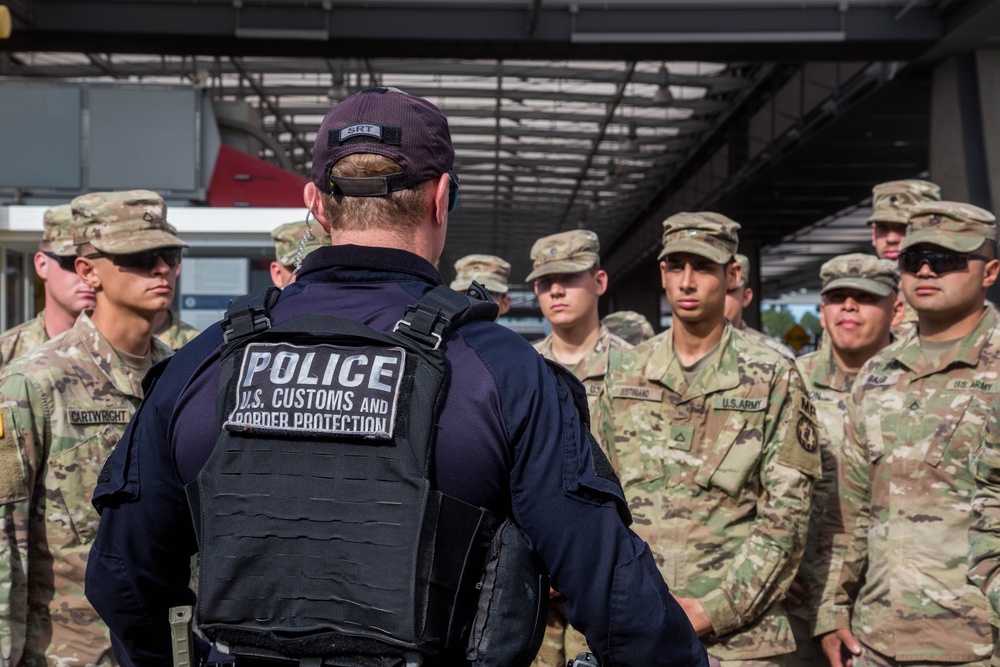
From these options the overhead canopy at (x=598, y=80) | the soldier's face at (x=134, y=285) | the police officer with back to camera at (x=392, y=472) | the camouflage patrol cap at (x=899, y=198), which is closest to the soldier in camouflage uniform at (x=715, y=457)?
the soldier's face at (x=134, y=285)

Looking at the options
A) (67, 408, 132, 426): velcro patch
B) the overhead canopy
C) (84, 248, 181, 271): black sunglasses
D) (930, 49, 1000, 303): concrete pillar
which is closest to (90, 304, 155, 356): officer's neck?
(84, 248, 181, 271): black sunglasses

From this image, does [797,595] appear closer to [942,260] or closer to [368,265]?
[942,260]

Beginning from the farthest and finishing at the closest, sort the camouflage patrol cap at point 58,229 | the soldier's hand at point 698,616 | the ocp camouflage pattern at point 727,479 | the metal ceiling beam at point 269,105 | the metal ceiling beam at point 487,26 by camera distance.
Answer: the metal ceiling beam at point 269,105 → the metal ceiling beam at point 487,26 → the camouflage patrol cap at point 58,229 → the ocp camouflage pattern at point 727,479 → the soldier's hand at point 698,616

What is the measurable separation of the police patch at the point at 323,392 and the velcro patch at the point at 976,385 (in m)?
2.68

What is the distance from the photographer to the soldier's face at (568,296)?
220 inches

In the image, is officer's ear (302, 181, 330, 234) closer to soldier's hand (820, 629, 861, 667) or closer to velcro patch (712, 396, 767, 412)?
velcro patch (712, 396, 767, 412)

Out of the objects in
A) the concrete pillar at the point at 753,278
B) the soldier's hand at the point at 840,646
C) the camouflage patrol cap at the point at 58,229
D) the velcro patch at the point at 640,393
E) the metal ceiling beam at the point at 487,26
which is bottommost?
the soldier's hand at the point at 840,646

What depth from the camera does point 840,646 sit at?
13.1 feet

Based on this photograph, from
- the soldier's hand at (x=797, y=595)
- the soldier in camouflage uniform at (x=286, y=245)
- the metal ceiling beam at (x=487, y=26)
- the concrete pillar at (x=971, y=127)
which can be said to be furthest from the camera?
the concrete pillar at (x=971, y=127)

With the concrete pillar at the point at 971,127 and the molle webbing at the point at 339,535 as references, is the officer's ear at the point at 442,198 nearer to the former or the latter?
the molle webbing at the point at 339,535

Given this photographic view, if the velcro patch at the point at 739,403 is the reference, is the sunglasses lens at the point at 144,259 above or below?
above

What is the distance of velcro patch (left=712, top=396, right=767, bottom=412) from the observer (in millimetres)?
3643

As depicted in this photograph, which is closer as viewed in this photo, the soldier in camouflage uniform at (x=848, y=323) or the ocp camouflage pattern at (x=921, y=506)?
the ocp camouflage pattern at (x=921, y=506)

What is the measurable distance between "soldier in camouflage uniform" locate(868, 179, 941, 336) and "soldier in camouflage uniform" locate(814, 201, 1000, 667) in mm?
1901
